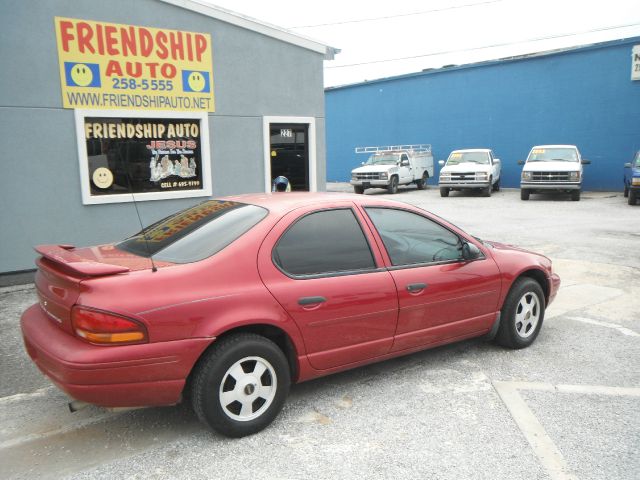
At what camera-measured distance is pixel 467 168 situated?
70.2 ft

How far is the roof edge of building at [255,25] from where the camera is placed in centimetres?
826

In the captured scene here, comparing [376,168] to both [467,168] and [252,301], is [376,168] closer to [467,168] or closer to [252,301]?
[467,168]

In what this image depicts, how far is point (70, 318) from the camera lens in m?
3.05

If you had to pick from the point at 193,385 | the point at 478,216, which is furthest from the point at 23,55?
the point at 478,216

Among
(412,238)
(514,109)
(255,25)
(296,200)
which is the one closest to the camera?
(296,200)

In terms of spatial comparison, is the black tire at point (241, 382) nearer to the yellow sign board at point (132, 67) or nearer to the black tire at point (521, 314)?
the black tire at point (521, 314)

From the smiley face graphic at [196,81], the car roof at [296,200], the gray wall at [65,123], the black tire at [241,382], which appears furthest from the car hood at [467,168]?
the black tire at [241,382]

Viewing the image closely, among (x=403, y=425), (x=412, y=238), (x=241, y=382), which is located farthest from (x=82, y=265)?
(x=412, y=238)

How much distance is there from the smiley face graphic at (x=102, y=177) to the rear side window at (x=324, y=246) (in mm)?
5133

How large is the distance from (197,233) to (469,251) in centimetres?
219

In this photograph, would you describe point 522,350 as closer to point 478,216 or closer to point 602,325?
point 602,325

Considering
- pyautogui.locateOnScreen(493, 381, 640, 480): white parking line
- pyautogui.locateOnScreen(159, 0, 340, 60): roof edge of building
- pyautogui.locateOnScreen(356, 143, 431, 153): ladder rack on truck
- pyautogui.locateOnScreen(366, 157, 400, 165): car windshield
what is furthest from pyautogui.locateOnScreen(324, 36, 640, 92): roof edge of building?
pyautogui.locateOnScreen(493, 381, 640, 480): white parking line

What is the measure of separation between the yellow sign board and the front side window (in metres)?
5.23

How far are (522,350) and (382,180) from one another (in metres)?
17.9
